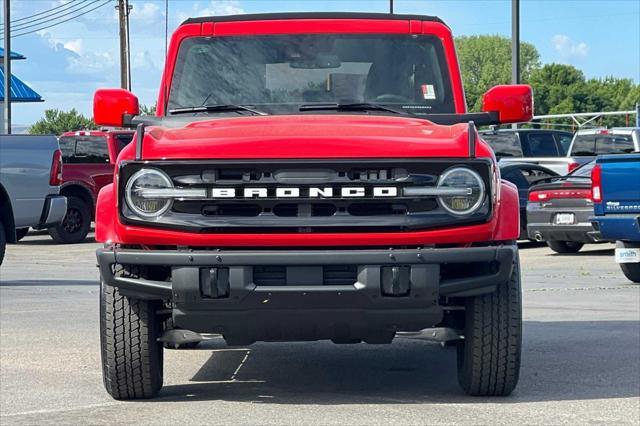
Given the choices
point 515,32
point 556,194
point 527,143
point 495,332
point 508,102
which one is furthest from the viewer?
point 515,32

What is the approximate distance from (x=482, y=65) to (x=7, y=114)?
13411cm

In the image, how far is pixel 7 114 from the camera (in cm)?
4094

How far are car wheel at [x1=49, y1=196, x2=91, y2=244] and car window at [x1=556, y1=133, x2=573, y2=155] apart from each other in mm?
10376

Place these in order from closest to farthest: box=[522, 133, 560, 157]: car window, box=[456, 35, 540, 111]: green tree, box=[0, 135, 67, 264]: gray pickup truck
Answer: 1. box=[0, 135, 67, 264]: gray pickup truck
2. box=[522, 133, 560, 157]: car window
3. box=[456, 35, 540, 111]: green tree

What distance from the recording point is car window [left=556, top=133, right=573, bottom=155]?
97.5 ft

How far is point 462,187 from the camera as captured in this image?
22.1 ft

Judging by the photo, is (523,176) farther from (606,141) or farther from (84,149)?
(84,149)

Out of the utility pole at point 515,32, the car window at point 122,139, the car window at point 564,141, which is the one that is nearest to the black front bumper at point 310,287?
the car window at point 122,139

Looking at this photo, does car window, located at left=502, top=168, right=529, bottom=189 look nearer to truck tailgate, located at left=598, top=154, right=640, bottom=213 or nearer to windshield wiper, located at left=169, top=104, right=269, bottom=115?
truck tailgate, located at left=598, top=154, right=640, bottom=213

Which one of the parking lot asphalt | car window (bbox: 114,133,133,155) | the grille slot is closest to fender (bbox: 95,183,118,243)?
the grille slot

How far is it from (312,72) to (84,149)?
19083mm

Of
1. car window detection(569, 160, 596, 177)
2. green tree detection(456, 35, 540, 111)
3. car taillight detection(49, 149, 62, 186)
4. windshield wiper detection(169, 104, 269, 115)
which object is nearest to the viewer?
windshield wiper detection(169, 104, 269, 115)

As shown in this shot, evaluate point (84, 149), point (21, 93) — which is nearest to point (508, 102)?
point (84, 149)

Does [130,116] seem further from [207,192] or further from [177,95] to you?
[207,192]
